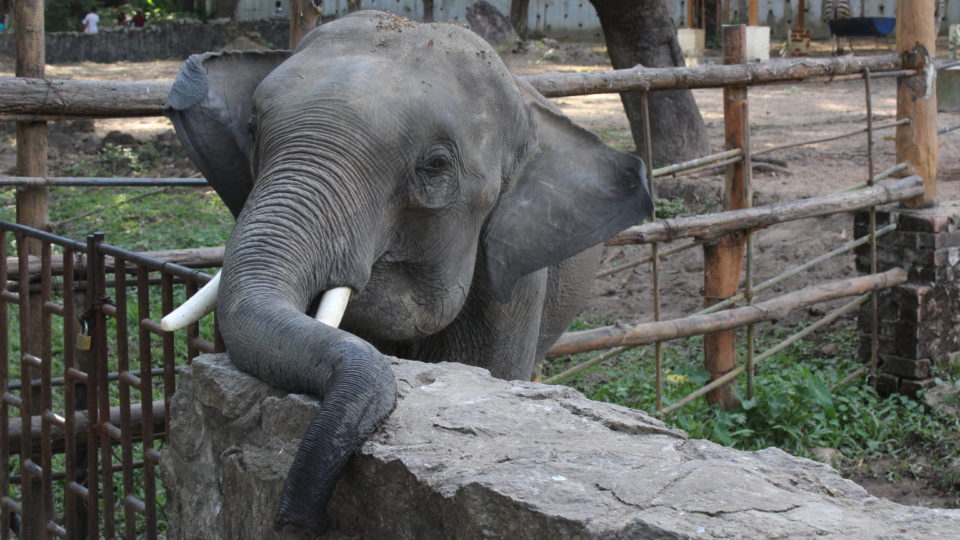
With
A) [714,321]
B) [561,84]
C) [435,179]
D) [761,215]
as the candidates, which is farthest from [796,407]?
[435,179]

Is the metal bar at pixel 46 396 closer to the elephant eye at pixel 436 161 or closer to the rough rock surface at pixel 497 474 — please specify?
the rough rock surface at pixel 497 474

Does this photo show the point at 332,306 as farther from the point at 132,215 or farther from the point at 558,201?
the point at 132,215

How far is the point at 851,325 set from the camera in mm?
7660

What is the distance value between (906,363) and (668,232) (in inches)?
79.8

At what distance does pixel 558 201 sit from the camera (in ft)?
13.1

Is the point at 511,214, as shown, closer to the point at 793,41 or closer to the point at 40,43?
the point at 40,43

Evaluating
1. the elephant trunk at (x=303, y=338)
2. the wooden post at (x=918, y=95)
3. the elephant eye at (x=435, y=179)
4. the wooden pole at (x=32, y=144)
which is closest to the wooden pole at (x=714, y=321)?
the wooden post at (x=918, y=95)

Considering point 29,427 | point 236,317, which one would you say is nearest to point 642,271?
point 29,427

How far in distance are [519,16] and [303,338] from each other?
22.9 m

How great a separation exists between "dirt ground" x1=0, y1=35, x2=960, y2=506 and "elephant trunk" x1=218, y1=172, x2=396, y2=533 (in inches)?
144

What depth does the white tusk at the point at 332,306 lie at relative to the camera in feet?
9.72

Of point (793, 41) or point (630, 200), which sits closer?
point (630, 200)

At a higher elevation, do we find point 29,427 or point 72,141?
point 72,141

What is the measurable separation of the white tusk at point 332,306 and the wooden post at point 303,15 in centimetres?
311
